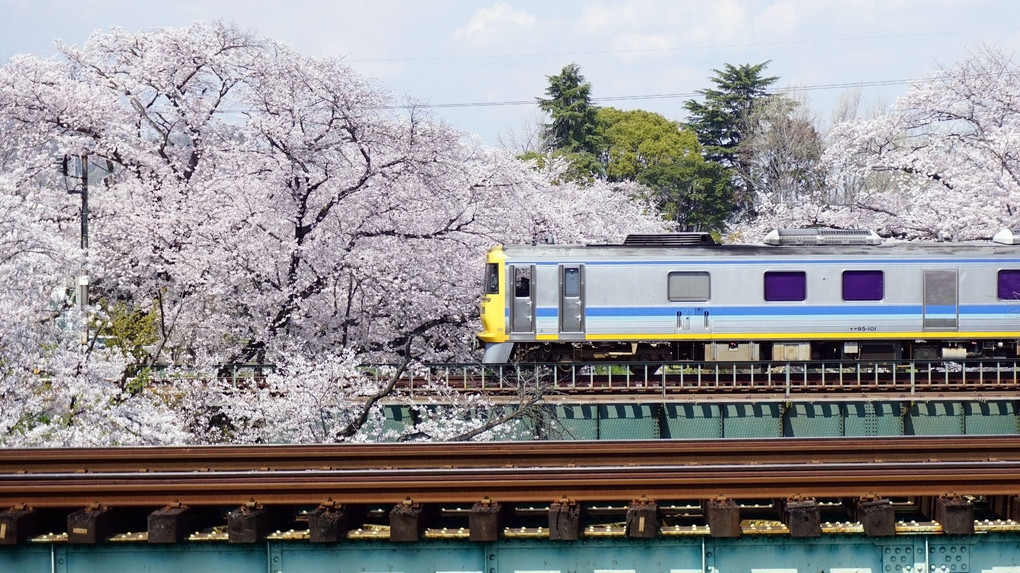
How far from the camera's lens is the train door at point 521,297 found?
21438 millimetres

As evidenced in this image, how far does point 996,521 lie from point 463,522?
416 cm

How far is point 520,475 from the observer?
9.21 m

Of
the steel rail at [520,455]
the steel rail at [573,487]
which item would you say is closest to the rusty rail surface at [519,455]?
the steel rail at [520,455]

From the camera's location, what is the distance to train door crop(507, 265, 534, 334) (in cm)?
2144

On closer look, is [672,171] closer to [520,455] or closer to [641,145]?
[641,145]

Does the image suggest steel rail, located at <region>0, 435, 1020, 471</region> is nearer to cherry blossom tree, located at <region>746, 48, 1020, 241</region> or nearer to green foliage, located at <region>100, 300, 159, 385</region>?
green foliage, located at <region>100, 300, 159, 385</region>

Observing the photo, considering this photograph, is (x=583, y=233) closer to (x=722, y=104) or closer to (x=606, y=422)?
(x=606, y=422)

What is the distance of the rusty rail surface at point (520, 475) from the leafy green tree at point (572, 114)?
47.6 meters

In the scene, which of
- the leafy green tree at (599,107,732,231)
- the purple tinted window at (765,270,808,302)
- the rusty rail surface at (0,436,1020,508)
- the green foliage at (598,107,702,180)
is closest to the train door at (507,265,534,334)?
the purple tinted window at (765,270,808,302)

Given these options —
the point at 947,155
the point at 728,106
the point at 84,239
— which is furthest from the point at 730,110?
the point at 84,239

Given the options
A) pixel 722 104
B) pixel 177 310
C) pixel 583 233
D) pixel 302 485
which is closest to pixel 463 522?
pixel 302 485

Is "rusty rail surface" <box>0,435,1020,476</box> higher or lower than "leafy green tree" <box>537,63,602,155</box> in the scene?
lower

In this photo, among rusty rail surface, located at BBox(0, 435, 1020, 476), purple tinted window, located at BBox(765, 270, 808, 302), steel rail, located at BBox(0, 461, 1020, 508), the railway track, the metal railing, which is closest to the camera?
the railway track

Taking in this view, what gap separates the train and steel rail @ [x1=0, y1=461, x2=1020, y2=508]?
12443mm
